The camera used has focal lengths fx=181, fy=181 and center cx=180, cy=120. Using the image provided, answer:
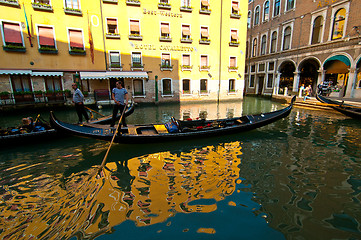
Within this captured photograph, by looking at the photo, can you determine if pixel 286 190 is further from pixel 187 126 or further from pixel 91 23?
pixel 91 23

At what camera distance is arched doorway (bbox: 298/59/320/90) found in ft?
50.7

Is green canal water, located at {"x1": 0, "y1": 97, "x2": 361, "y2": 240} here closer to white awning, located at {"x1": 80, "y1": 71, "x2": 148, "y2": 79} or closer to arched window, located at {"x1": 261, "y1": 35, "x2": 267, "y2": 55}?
white awning, located at {"x1": 80, "y1": 71, "x2": 148, "y2": 79}

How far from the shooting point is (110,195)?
2.93 metres

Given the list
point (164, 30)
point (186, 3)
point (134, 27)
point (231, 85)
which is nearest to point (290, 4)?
point (231, 85)

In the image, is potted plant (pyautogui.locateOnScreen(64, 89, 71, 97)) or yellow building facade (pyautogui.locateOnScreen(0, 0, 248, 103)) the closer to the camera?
yellow building facade (pyautogui.locateOnScreen(0, 0, 248, 103))

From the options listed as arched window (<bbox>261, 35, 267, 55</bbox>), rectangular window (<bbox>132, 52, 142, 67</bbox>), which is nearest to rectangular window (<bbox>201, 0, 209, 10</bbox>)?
rectangular window (<bbox>132, 52, 142, 67</bbox>)

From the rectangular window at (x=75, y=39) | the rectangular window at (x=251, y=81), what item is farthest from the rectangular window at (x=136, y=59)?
the rectangular window at (x=251, y=81)

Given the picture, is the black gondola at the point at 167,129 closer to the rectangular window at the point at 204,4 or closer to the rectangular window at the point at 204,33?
the rectangular window at the point at 204,33

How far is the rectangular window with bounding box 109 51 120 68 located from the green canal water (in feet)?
30.3

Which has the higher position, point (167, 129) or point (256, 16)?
point (256, 16)

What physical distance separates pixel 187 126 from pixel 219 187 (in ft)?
9.67

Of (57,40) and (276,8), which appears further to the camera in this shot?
(276,8)

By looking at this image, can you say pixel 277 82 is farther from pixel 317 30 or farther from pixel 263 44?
pixel 317 30

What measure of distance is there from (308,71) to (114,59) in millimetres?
16459
